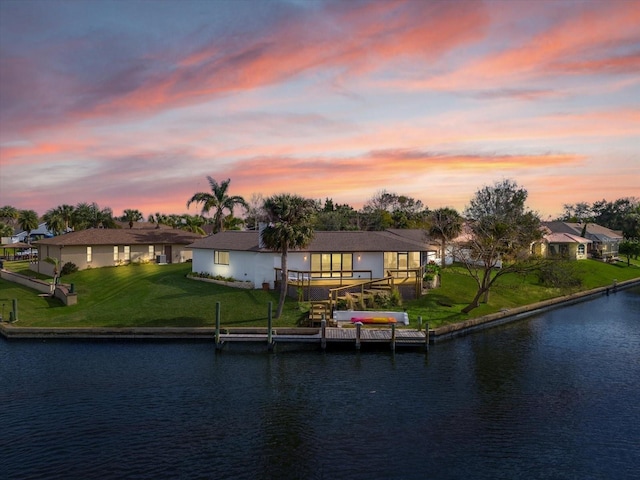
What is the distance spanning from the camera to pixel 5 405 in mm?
24562

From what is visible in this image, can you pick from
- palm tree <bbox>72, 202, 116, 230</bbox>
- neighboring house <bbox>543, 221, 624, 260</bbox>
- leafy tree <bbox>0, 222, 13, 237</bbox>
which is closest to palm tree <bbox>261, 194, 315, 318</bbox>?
palm tree <bbox>72, 202, 116, 230</bbox>

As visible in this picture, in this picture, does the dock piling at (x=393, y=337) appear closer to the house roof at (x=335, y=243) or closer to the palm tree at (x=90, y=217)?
the house roof at (x=335, y=243)

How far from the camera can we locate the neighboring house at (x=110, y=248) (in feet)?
197

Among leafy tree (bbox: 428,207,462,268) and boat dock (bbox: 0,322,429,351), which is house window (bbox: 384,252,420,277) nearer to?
leafy tree (bbox: 428,207,462,268)

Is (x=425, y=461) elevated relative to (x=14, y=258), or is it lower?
lower

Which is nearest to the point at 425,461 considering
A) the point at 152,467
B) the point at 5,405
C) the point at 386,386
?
the point at 386,386

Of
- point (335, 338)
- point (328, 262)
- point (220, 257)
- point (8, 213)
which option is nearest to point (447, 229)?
point (328, 262)

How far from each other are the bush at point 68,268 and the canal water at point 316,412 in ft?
79.2

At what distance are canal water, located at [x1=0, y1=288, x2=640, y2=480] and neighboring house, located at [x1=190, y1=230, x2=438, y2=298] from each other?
1392cm

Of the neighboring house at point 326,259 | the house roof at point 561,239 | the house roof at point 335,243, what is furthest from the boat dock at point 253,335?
the house roof at point 561,239

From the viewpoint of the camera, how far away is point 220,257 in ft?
175

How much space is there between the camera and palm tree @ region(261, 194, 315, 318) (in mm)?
38750

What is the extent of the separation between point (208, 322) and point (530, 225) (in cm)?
4765

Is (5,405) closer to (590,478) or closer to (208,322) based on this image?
(208,322)
